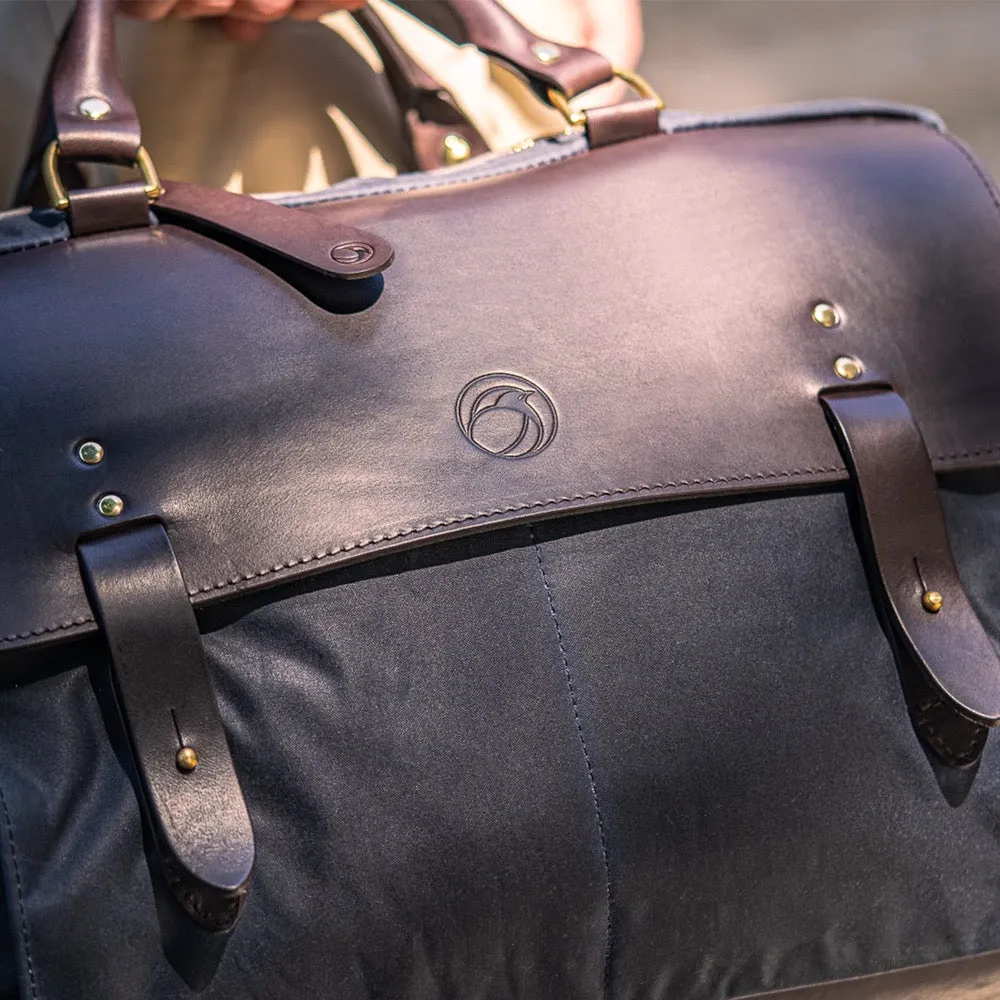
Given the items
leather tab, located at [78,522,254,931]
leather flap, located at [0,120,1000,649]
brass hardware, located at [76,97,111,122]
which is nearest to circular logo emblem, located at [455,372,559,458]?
leather flap, located at [0,120,1000,649]

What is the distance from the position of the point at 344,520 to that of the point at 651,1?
2.56 feet

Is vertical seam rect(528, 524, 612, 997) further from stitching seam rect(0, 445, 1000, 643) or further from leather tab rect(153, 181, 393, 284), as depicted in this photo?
leather tab rect(153, 181, 393, 284)

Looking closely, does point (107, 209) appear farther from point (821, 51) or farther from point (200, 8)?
point (821, 51)

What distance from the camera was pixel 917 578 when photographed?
61 centimetres

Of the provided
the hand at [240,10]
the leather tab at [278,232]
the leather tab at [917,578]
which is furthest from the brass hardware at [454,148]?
the leather tab at [917,578]

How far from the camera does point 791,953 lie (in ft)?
1.96

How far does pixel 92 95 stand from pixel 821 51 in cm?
79

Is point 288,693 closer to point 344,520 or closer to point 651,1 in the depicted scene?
point 344,520

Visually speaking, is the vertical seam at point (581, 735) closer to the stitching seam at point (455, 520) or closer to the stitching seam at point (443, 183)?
the stitching seam at point (455, 520)

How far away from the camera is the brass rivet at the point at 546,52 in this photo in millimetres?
749

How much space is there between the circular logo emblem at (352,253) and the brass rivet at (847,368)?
0.81 feet

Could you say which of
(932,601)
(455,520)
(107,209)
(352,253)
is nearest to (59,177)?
(107,209)

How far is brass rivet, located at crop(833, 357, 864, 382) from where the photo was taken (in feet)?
2.08

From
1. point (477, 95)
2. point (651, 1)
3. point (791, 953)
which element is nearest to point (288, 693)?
point (791, 953)
